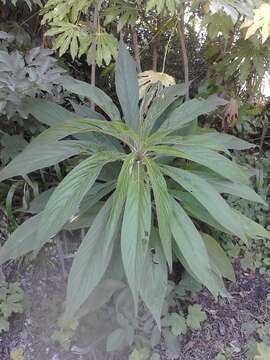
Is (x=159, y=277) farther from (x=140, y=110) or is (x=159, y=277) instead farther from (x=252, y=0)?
(x=252, y=0)

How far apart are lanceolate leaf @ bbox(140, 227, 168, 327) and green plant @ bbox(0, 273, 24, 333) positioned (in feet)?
2.26

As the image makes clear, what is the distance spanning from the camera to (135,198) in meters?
1.54

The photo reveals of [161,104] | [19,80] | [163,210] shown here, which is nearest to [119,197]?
[163,210]

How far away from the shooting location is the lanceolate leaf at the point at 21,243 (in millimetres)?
1673

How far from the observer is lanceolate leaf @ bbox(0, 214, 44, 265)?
1.67 meters

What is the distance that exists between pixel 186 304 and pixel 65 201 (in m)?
1.03

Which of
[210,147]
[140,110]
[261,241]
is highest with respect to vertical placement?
[140,110]

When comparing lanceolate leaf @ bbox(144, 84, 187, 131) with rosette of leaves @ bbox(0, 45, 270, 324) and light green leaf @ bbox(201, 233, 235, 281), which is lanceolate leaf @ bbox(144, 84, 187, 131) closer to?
rosette of leaves @ bbox(0, 45, 270, 324)

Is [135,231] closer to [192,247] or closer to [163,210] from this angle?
[163,210]

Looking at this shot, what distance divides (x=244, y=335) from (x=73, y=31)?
1.74 metres

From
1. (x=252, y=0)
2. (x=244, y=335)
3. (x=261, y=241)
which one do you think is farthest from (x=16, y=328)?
(x=252, y=0)

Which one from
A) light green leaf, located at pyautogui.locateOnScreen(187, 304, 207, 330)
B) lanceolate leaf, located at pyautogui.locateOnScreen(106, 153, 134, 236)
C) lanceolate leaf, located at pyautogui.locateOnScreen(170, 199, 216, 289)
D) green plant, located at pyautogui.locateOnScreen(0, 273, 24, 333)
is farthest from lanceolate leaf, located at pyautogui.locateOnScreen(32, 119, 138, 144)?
light green leaf, located at pyautogui.locateOnScreen(187, 304, 207, 330)

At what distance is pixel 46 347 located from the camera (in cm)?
195

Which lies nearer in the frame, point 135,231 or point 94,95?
point 135,231
